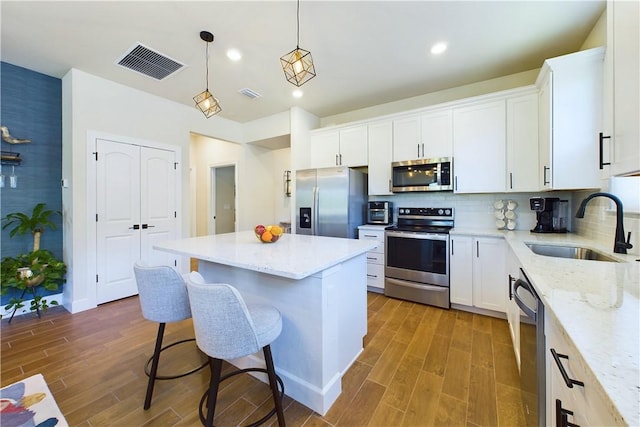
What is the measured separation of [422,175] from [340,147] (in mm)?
1355

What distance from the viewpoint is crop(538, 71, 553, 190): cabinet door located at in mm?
2252

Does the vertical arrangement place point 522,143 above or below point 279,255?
above

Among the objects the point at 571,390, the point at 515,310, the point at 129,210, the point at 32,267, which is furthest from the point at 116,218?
the point at 515,310

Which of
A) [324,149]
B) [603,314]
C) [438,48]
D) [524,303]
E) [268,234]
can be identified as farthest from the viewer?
[324,149]

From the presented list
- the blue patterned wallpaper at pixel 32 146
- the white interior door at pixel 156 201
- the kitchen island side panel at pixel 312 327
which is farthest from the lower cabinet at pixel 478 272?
the blue patterned wallpaper at pixel 32 146

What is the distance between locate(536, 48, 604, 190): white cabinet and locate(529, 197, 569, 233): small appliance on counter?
12.6 inches

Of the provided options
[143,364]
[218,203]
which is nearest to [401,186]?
[143,364]

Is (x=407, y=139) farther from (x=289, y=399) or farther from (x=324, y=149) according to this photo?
(x=289, y=399)

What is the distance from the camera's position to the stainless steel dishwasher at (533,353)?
1060mm

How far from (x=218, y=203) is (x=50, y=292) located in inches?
123

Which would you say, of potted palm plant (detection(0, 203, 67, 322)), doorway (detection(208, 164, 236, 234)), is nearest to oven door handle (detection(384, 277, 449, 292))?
potted palm plant (detection(0, 203, 67, 322))

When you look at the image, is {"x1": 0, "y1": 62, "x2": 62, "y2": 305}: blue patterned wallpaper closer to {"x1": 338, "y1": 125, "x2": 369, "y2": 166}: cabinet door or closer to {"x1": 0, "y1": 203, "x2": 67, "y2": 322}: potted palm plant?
{"x1": 0, "y1": 203, "x2": 67, "y2": 322}: potted palm plant

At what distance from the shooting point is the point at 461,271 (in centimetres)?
284

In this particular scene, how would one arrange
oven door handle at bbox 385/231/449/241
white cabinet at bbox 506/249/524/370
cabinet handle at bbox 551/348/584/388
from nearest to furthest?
cabinet handle at bbox 551/348/584/388, white cabinet at bbox 506/249/524/370, oven door handle at bbox 385/231/449/241
